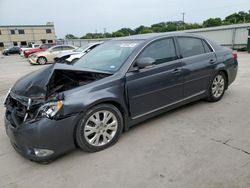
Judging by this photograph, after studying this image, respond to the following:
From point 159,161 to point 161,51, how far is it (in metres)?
1.82

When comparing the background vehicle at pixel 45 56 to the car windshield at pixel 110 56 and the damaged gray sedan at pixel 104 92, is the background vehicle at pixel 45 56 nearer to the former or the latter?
the car windshield at pixel 110 56

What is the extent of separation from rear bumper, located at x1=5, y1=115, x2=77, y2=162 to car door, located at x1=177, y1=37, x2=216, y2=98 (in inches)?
87.6

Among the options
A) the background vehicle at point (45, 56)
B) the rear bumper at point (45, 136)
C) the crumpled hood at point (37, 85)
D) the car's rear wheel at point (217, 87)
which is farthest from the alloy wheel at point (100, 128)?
the background vehicle at point (45, 56)

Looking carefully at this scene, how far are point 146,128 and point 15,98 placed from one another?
1.99m

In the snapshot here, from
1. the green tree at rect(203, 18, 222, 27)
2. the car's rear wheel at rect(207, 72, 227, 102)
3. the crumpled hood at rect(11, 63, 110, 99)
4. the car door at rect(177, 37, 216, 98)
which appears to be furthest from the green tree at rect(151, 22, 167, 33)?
the crumpled hood at rect(11, 63, 110, 99)

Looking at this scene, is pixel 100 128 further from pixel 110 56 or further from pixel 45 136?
pixel 110 56

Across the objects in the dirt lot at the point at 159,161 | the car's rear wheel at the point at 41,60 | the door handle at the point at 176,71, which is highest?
the door handle at the point at 176,71

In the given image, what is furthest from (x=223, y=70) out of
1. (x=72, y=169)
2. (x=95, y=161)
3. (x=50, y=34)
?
(x=50, y=34)

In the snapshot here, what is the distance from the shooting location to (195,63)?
13.1ft

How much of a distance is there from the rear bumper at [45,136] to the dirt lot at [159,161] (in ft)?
0.74

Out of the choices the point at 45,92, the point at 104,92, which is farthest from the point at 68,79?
the point at 104,92

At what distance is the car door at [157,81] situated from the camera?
10.6ft

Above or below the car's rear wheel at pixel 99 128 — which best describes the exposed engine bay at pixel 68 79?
above

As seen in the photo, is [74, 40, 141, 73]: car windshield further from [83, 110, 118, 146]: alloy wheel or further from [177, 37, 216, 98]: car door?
[177, 37, 216, 98]: car door
